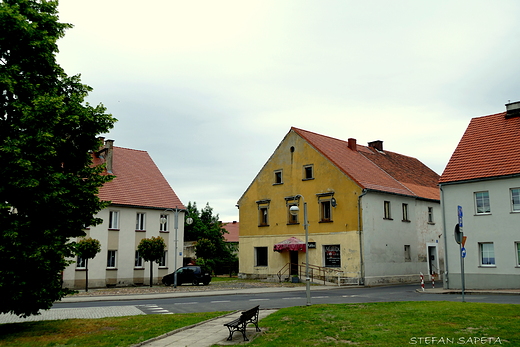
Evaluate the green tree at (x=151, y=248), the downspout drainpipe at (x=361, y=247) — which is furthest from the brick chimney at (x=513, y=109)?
the green tree at (x=151, y=248)

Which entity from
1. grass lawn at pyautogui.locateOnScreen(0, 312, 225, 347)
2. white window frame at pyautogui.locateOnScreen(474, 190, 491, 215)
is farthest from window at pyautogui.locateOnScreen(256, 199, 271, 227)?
grass lawn at pyautogui.locateOnScreen(0, 312, 225, 347)

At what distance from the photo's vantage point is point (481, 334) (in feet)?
34.3

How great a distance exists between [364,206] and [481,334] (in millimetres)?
24302

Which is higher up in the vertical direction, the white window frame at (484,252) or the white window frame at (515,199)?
the white window frame at (515,199)

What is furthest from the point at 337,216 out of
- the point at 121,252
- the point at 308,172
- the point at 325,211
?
the point at 121,252

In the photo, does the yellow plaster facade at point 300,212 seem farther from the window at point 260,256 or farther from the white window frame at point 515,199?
the white window frame at point 515,199

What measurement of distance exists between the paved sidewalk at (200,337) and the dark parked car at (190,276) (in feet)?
70.4

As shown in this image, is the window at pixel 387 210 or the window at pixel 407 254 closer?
the window at pixel 387 210

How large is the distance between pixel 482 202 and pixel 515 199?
1.76 meters

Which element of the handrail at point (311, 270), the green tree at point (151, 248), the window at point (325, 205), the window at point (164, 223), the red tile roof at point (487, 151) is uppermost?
the red tile roof at point (487, 151)

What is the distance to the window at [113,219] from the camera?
119 ft

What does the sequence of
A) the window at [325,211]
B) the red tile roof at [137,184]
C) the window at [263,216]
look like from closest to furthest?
the window at [325,211] < the red tile roof at [137,184] < the window at [263,216]

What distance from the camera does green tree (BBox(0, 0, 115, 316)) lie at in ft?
40.7

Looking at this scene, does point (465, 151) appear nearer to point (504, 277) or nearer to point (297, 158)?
point (504, 277)
